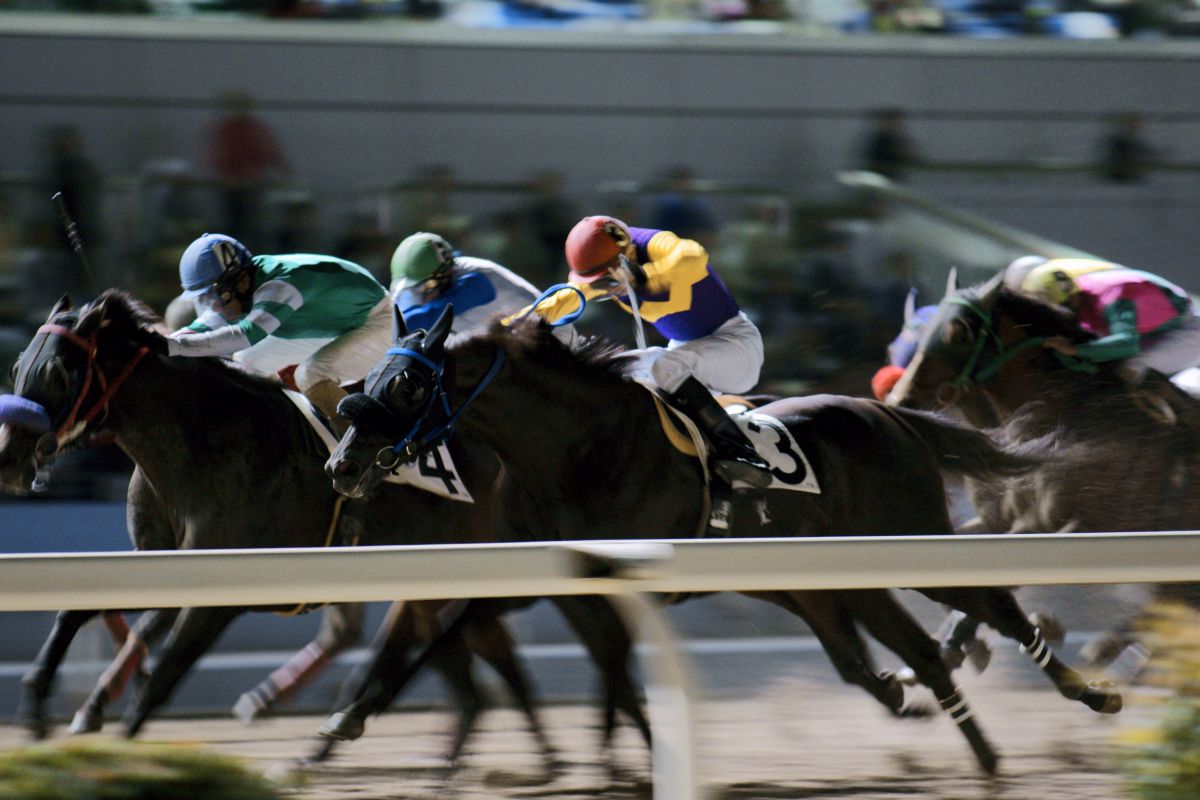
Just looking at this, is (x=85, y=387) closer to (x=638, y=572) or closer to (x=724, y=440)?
(x=724, y=440)

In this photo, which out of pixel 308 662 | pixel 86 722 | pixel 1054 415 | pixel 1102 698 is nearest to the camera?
pixel 86 722

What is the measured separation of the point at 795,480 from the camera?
4.66m

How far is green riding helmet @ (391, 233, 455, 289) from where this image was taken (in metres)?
5.27

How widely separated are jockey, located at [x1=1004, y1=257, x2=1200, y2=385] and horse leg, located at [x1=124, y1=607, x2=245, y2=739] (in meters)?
3.45

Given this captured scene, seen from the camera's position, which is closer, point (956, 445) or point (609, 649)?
point (609, 649)

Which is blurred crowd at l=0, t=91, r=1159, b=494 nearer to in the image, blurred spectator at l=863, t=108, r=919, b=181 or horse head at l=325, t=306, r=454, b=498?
blurred spectator at l=863, t=108, r=919, b=181

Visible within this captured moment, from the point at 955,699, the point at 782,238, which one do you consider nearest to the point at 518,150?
the point at 782,238

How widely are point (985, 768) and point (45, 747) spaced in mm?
1456

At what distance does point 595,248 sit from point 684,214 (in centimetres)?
312

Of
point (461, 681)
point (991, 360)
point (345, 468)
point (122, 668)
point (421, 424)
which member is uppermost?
point (122, 668)

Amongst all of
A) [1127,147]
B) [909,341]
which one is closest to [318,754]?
[909,341]

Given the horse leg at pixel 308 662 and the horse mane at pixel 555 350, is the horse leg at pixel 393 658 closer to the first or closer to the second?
the horse leg at pixel 308 662

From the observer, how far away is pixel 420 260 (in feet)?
17.3

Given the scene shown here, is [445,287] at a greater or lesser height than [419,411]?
lesser
